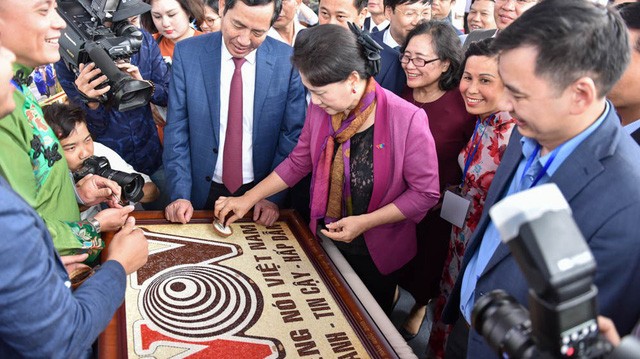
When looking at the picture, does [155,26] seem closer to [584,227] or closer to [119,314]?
[119,314]

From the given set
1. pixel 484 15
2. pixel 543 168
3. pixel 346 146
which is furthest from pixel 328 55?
pixel 484 15

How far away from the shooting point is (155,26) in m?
3.48

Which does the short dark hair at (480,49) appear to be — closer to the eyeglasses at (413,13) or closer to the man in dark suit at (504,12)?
the man in dark suit at (504,12)

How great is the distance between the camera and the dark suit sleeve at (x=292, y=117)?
2.45 meters

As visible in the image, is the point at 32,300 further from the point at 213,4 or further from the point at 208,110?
Result: the point at 213,4

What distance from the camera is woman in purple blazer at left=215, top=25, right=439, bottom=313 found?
184 centimetres

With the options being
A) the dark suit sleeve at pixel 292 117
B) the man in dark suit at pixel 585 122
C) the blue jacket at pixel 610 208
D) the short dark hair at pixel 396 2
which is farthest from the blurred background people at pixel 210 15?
the blue jacket at pixel 610 208

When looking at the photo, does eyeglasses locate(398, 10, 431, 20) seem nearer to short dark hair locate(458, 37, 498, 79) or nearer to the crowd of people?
the crowd of people

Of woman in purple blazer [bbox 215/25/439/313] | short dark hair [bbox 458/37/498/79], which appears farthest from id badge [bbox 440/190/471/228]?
short dark hair [bbox 458/37/498/79]

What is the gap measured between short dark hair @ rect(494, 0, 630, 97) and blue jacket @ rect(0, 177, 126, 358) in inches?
46.3

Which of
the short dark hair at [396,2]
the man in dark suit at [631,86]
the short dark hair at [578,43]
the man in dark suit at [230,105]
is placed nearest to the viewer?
the short dark hair at [578,43]

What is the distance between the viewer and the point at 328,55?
179 cm

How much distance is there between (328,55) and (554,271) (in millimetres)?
1307

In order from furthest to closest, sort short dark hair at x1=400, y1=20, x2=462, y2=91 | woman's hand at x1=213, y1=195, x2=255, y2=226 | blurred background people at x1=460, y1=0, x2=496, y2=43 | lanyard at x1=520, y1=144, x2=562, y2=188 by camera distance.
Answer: blurred background people at x1=460, y1=0, x2=496, y2=43, short dark hair at x1=400, y1=20, x2=462, y2=91, woman's hand at x1=213, y1=195, x2=255, y2=226, lanyard at x1=520, y1=144, x2=562, y2=188
